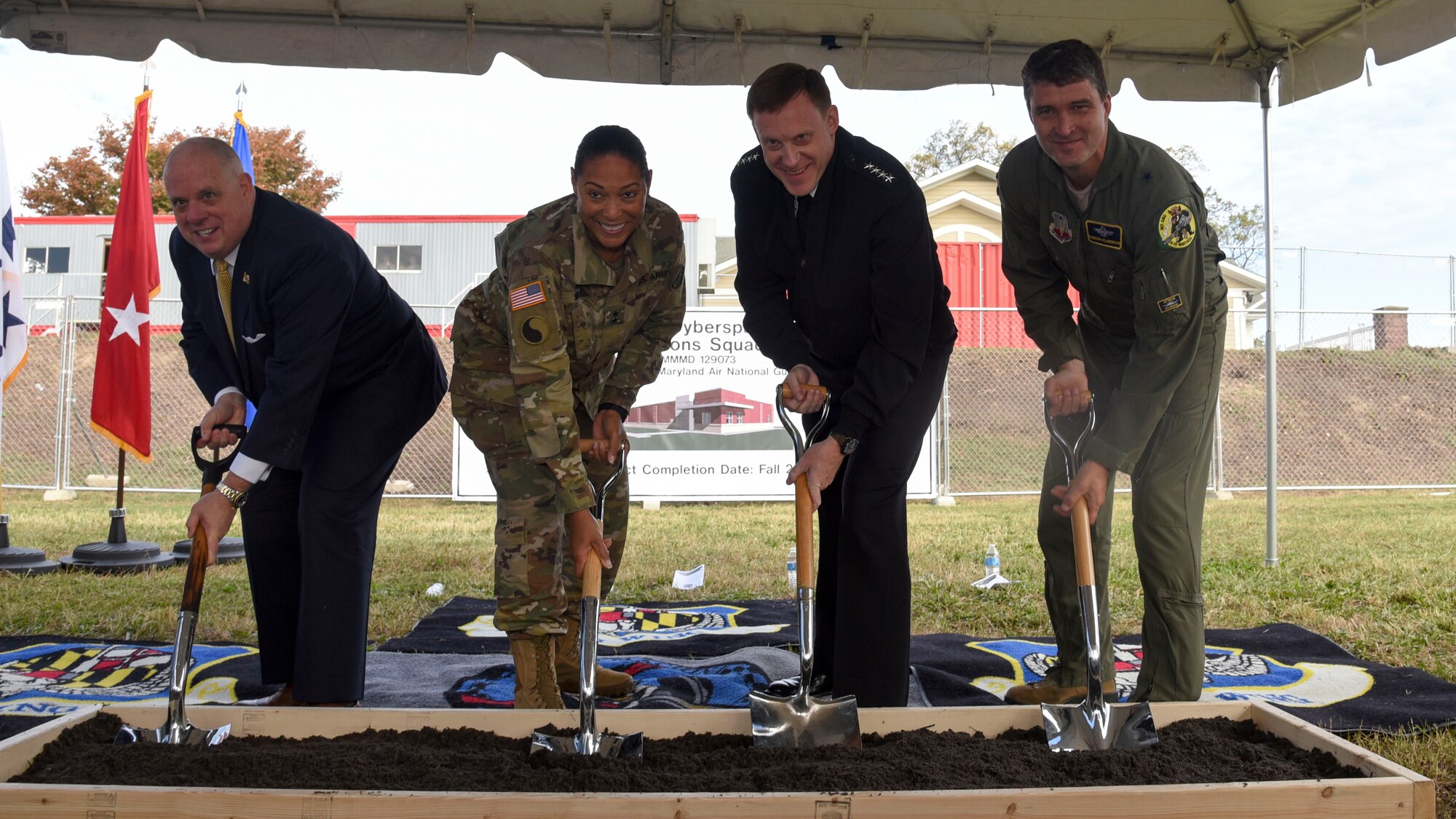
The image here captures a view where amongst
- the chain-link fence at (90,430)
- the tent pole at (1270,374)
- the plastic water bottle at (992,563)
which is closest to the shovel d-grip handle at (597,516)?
the plastic water bottle at (992,563)

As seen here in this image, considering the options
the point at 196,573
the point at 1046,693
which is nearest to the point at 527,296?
the point at 196,573

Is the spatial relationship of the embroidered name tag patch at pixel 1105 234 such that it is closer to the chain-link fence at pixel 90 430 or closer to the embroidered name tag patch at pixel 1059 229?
the embroidered name tag patch at pixel 1059 229

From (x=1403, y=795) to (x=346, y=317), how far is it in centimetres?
279

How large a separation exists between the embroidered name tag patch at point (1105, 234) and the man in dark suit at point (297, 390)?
2053mm

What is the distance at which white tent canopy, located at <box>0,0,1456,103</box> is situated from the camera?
406 centimetres

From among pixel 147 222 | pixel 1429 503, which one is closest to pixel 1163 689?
Answer: pixel 147 222

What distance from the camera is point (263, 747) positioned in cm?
217

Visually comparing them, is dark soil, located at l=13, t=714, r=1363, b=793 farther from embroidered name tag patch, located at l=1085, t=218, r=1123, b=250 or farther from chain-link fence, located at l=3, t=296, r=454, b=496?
chain-link fence, located at l=3, t=296, r=454, b=496

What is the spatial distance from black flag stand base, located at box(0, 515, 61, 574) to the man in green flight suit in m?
5.83

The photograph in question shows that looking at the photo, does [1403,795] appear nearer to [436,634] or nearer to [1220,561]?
[436,634]

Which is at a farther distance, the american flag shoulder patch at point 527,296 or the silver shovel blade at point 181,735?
the american flag shoulder patch at point 527,296

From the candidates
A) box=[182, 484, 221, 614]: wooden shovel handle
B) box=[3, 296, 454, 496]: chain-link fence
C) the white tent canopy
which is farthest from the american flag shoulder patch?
box=[3, 296, 454, 496]: chain-link fence

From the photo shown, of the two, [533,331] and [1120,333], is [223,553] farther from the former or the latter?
[1120,333]

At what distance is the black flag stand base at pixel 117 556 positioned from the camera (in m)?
6.29
